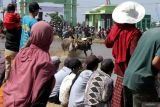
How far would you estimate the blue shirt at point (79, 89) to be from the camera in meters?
6.67

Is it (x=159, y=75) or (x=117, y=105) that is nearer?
(x=159, y=75)

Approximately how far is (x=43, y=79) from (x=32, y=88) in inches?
4.9

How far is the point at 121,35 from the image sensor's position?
19.3ft

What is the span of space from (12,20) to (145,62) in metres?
3.65

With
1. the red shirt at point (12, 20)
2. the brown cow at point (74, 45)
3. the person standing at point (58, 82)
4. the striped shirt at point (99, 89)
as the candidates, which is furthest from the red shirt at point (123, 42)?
the brown cow at point (74, 45)

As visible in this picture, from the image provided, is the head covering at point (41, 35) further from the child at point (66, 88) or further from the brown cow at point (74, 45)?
the brown cow at point (74, 45)

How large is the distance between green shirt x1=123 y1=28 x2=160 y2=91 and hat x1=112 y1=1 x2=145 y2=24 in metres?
1.23

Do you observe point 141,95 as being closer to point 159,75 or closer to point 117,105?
point 159,75

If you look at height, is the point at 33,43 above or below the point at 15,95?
above

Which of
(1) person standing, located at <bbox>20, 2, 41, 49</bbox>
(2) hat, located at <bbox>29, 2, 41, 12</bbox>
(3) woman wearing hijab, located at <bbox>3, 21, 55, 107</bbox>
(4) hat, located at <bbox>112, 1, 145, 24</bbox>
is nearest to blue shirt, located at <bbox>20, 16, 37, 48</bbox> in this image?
(1) person standing, located at <bbox>20, 2, 41, 49</bbox>

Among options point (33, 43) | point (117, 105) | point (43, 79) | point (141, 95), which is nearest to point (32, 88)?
point (43, 79)

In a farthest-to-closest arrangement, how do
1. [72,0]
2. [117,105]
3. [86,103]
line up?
[72,0] → [86,103] → [117,105]

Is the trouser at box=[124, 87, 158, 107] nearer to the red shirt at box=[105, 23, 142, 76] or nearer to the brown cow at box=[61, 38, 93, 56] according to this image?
the red shirt at box=[105, 23, 142, 76]

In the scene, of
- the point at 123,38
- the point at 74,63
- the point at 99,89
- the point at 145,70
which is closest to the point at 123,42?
the point at 123,38
